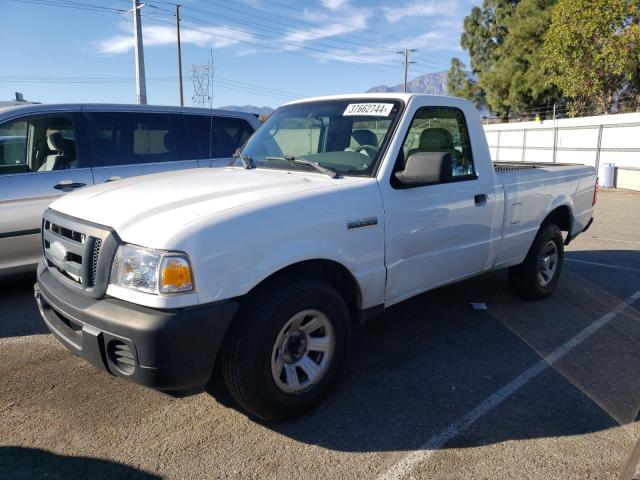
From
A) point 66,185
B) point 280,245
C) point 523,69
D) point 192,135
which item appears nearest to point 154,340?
point 280,245

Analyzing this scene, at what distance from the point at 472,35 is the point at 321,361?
45.3m

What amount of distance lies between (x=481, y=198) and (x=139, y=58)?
17.7m

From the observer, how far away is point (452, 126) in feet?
13.9

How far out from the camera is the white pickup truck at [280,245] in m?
2.49

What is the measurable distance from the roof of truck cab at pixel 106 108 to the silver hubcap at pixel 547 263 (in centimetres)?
416

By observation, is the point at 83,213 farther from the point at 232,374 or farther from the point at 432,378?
the point at 432,378

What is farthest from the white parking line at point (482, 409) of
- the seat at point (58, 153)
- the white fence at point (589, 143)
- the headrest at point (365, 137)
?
the white fence at point (589, 143)

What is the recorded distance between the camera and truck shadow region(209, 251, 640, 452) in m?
3.00

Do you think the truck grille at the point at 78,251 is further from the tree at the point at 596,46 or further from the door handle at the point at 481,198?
the tree at the point at 596,46

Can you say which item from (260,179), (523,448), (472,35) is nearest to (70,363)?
(260,179)

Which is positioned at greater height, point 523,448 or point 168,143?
point 168,143

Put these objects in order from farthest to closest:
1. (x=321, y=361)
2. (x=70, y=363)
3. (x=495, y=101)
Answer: (x=495, y=101) → (x=70, y=363) → (x=321, y=361)

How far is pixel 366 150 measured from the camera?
362 centimetres

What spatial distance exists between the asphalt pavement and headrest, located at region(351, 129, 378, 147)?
1633mm
